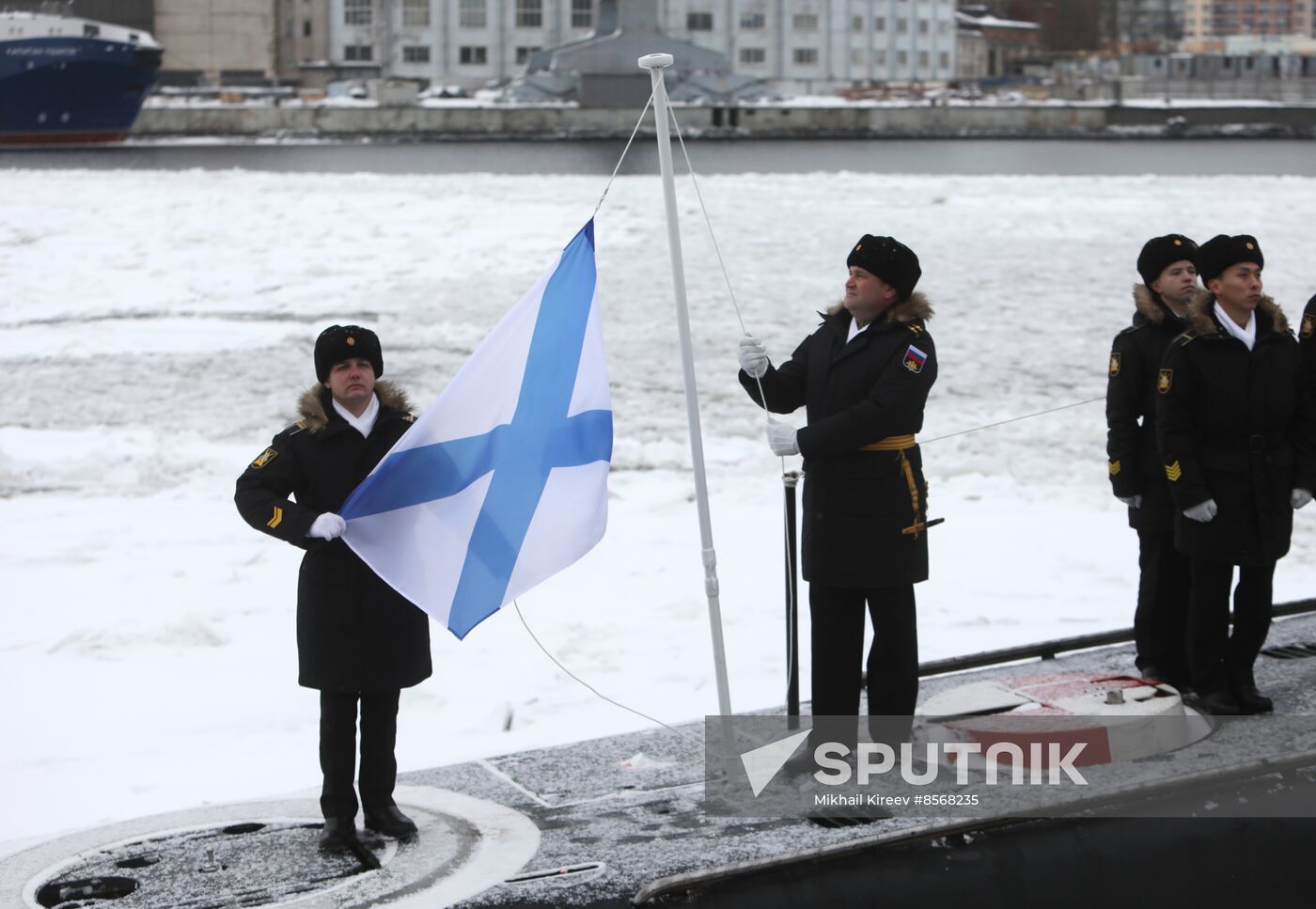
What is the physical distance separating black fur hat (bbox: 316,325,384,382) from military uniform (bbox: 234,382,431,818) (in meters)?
0.10

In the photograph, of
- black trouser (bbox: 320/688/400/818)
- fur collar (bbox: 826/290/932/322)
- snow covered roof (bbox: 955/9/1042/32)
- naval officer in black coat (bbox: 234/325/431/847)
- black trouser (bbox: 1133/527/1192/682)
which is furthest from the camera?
snow covered roof (bbox: 955/9/1042/32)

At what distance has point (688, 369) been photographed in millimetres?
4242

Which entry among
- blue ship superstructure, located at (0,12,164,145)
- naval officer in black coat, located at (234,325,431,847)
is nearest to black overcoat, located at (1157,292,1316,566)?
naval officer in black coat, located at (234,325,431,847)

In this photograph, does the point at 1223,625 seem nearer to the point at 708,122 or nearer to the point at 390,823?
the point at 390,823

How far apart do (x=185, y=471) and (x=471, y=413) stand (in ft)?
21.2

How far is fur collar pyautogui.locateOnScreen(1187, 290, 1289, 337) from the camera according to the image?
4695mm

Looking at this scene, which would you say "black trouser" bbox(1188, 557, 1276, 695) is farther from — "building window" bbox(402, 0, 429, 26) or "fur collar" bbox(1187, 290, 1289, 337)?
"building window" bbox(402, 0, 429, 26)

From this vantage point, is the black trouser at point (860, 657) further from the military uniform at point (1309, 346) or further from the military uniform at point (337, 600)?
the military uniform at point (1309, 346)

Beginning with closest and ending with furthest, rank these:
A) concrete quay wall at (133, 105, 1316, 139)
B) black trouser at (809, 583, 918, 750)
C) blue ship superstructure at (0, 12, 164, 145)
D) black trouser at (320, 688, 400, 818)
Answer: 1. black trouser at (320, 688, 400, 818)
2. black trouser at (809, 583, 918, 750)
3. blue ship superstructure at (0, 12, 164, 145)
4. concrete quay wall at (133, 105, 1316, 139)

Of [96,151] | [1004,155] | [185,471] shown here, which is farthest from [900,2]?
[185,471]

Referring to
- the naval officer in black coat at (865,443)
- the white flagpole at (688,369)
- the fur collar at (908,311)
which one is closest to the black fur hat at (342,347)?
the white flagpole at (688,369)

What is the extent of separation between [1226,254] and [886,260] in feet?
3.81

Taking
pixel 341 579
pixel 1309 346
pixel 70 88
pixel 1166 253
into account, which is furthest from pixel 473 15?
pixel 341 579

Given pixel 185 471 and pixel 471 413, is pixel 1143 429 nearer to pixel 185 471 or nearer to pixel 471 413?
pixel 471 413
